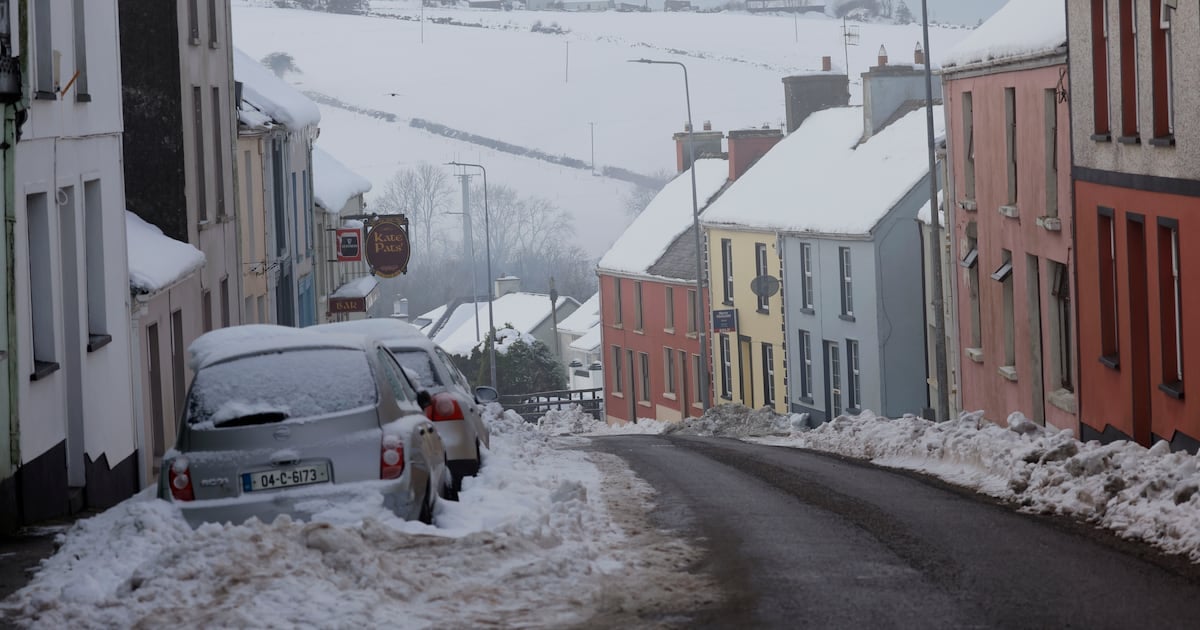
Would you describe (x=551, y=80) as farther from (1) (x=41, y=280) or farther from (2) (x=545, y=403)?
(1) (x=41, y=280)

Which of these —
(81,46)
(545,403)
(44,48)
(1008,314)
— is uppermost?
(81,46)

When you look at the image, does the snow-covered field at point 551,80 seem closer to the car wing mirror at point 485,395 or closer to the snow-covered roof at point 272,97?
the snow-covered roof at point 272,97

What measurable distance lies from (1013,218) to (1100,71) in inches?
237

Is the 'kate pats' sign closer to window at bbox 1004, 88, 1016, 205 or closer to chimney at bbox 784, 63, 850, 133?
window at bbox 1004, 88, 1016, 205

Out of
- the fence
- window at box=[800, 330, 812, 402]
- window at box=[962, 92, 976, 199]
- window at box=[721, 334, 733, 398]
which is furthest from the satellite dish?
the fence

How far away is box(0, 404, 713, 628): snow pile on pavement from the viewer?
8156 millimetres

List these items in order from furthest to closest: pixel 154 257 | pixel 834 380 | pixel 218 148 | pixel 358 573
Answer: pixel 834 380 → pixel 218 148 → pixel 154 257 → pixel 358 573

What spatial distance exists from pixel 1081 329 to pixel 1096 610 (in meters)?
13.3

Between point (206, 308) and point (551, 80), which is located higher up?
point (551, 80)

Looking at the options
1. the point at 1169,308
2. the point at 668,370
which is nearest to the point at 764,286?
the point at 668,370

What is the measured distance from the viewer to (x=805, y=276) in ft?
143

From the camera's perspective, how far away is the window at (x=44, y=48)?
15555 millimetres

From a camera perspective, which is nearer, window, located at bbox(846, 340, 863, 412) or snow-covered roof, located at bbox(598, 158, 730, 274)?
window, located at bbox(846, 340, 863, 412)

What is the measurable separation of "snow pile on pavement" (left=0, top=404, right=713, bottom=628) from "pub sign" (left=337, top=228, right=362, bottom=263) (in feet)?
95.5
